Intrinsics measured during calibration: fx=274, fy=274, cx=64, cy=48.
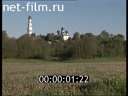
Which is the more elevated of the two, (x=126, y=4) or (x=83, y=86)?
(x=126, y=4)

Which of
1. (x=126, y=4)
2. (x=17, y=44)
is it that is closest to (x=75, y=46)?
(x=17, y=44)

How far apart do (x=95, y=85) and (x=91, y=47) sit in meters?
12.1

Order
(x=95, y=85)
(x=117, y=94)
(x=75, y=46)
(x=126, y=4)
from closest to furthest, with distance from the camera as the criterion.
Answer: (x=126, y=4) → (x=117, y=94) → (x=95, y=85) → (x=75, y=46)

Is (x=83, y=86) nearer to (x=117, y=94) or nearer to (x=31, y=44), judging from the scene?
(x=117, y=94)

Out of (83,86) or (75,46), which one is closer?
(83,86)

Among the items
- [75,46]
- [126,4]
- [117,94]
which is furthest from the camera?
[75,46]

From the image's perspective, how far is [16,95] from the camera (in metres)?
6.70

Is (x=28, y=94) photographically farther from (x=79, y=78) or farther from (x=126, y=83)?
(x=126, y=83)

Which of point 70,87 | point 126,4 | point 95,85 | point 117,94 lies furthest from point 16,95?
point 126,4

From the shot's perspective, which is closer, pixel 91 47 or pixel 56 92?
pixel 56 92

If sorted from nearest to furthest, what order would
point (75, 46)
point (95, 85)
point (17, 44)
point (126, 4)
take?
1. point (126, 4)
2. point (95, 85)
3. point (75, 46)
4. point (17, 44)

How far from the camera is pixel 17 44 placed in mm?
18422

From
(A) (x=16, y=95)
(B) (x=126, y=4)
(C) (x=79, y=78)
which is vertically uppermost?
(B) (x=126, y=4)

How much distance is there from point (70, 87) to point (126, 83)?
5.11 feet
